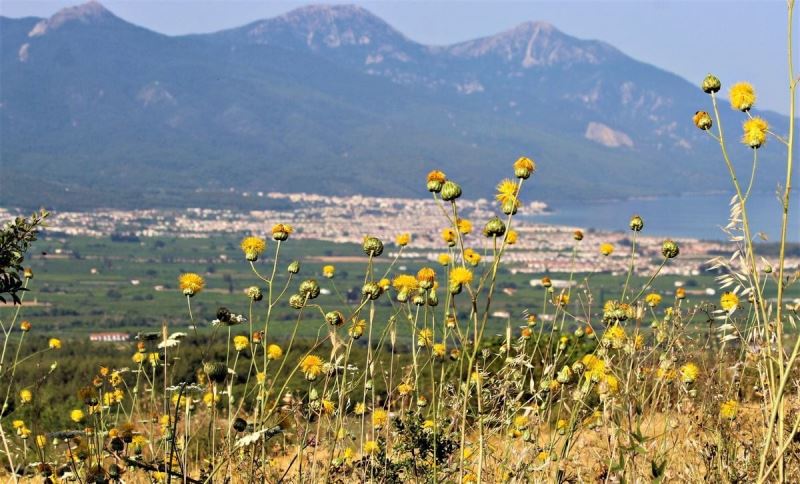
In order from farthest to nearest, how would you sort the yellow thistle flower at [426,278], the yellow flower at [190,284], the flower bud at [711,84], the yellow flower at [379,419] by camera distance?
1. the yellow flower at [379,419]
2. the yellow thistle flower at [426,278]
3. the yellow flower at [190,284]
4. the flower bud at [711,84]

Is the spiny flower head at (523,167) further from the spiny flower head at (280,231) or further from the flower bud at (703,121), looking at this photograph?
the spiny flower head at (280,231)

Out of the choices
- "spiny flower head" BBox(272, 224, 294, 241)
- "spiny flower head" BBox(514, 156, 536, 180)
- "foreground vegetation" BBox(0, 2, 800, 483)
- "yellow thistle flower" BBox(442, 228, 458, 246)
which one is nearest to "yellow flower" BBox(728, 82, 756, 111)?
"foreground vegetation" BBox(0, 2, 800, 483)

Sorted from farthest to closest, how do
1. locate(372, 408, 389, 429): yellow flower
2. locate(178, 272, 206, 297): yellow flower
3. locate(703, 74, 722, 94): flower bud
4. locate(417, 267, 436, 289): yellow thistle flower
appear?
locate(372, 408, 389, 429): yellow flower, locate(417, 267, 436, 289): yellow thistle flower, locate(178, 272, 206, 297): yellow flower, locate(703, 74, 722, 94): flower bud

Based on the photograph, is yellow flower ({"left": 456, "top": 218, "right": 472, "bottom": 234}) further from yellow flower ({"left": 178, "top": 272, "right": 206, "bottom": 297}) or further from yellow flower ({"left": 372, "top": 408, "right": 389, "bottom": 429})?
yellow flower ({"left": 372, "top": 408, "right": 389, "bottom": 429})

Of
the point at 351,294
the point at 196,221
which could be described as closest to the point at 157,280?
the point at 351,294

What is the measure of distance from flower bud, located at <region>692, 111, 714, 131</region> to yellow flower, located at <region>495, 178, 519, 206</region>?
0.56 m

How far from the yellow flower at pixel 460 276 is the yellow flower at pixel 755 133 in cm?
83

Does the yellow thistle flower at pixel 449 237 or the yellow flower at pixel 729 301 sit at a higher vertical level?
the yellow thistle flower at pixel 449 237

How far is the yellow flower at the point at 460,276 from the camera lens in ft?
8.98

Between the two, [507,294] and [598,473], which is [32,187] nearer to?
[507,294]

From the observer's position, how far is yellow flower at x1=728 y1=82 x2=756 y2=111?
298cm

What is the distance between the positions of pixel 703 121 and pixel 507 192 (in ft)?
2.03

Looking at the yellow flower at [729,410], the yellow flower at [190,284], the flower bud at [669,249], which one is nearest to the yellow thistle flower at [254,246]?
the yellow flower at [190,284]

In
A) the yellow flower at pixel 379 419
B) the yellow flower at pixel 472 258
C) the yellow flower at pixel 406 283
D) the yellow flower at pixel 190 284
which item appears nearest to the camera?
the yellow flower at pixel 190 284
